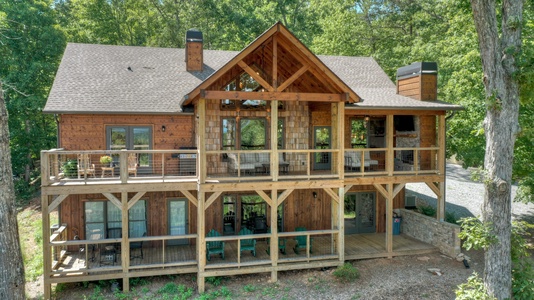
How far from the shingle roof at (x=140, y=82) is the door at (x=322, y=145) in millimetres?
1790

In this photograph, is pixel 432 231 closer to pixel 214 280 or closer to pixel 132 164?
pixel 214 280

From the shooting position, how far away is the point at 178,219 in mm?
13352

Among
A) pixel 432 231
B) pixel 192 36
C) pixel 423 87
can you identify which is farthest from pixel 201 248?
pixel 423 87

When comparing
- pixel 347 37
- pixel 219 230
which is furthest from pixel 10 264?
pixel 347 37

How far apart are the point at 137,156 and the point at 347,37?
66.1ft

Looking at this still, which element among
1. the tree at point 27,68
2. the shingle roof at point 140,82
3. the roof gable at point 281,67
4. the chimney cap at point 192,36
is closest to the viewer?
the roof gable at point 281,67

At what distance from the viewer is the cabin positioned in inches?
431

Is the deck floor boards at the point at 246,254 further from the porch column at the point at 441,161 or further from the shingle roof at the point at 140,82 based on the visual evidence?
the shingle roof at the point at 140,82

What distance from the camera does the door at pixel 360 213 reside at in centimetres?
1511

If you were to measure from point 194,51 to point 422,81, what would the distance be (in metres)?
9.46

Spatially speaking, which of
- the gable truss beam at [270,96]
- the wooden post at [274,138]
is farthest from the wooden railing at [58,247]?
the wooden post at [274,138]

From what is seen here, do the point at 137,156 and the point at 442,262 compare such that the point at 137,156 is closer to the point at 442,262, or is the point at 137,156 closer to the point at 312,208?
the point at 312,208

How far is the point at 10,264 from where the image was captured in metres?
7.20

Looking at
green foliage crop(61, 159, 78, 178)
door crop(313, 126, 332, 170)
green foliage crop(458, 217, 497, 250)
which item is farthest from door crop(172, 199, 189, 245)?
green foliage crop(458, 217, 497, 250)
